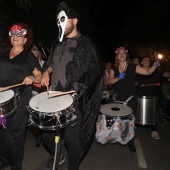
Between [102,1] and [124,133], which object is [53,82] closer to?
[124,133]

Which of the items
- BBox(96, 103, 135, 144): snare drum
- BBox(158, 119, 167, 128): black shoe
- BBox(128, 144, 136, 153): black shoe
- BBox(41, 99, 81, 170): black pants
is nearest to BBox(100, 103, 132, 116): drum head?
BBox(96, 103, 135, 144): snare drum

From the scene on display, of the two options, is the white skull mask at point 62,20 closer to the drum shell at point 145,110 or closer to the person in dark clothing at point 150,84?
the drum shell at point 145,110

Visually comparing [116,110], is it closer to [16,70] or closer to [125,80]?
[125,80]

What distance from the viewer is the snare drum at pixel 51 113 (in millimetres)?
3289

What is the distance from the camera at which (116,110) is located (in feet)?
15.9

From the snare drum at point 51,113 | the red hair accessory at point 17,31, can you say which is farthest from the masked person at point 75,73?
the red hair accessory at point 17,31

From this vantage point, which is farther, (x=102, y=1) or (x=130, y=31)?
(x=102, y=1)

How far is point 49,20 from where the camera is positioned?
65.3 ft

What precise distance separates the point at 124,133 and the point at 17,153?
5.85 feet

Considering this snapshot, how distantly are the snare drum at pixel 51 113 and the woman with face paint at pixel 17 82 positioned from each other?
40 cm

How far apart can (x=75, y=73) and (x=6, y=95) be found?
89 cm

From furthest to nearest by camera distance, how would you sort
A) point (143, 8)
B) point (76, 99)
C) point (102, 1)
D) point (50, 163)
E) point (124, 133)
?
point (102, 1) < point (143, 8) < point (124, 133) < point (50, 163) < point (76, 99)

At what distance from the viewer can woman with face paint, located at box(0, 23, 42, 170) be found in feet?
12.5

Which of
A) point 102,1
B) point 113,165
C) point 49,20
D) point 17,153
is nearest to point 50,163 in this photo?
point 17,153
